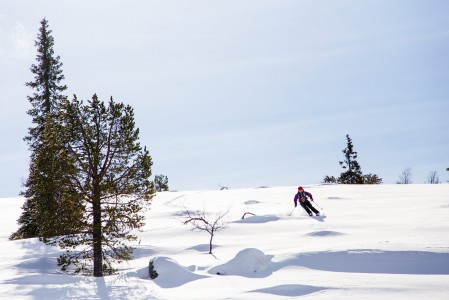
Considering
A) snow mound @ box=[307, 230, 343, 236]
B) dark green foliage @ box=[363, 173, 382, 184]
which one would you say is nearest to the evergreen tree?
dark green foliage @ box=[363, 173, 382, 184]

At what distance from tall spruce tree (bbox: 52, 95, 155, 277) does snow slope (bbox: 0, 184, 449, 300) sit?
1470mm

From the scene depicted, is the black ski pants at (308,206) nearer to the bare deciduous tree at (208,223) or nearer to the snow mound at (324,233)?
the bare deciduous tree at (208,223)

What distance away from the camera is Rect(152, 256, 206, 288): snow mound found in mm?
10411

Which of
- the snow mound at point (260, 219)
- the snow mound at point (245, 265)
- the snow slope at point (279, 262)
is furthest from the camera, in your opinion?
the snow mound at point (260, 219)

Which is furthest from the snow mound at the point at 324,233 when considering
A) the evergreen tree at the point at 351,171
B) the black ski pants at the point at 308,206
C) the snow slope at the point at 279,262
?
the evergreen tree at the point at 351,171

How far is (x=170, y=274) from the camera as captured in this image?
10.9 m

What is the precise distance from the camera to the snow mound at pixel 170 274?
10.4 m

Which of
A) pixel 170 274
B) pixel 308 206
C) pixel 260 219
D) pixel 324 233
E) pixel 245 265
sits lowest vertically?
pixel 170 274

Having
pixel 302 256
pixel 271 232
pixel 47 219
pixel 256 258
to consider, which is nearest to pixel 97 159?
pixel 47 219

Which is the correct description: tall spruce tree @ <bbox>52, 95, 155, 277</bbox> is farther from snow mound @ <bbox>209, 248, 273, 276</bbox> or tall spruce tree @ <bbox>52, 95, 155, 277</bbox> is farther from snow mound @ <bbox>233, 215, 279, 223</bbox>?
snow mound @ <bbox>233, 215, 279, 223</bbox>

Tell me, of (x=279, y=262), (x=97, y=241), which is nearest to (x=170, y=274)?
(x=279, y=262)

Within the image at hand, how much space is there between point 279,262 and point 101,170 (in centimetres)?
696

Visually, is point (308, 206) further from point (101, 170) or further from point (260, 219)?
point (101, 170)

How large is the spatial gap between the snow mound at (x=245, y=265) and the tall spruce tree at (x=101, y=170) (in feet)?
13.2
